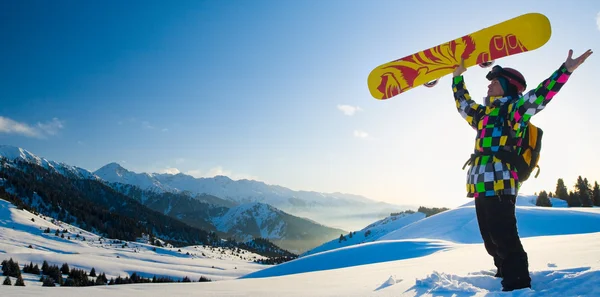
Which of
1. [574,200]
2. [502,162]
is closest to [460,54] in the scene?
[502,162]

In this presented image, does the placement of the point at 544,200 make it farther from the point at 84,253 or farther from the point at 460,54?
the point at 84,253

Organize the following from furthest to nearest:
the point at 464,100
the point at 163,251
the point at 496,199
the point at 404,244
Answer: the point at 163,251 < the point at 404,244 < the point at 464,100 < the point at 496,199

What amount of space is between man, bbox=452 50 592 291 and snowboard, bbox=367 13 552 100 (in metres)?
1.35

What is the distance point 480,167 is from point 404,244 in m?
12.6

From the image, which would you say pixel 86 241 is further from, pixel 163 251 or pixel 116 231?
pixel 116 231

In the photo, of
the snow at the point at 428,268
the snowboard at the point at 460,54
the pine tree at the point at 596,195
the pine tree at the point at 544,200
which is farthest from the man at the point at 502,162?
the pine tree at the point at 596,195

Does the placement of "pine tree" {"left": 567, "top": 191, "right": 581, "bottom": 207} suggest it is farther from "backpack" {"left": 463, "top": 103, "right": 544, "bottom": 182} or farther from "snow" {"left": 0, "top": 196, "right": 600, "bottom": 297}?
"backpack" {"left": 463, "top": 103, "right": 544, "bottom": 182}

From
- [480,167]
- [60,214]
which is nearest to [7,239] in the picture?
[60,214]

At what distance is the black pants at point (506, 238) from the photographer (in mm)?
3600

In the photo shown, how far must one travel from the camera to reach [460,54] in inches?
233

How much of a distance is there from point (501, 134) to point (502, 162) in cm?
38

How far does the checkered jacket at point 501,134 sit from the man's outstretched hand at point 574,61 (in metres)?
0.05

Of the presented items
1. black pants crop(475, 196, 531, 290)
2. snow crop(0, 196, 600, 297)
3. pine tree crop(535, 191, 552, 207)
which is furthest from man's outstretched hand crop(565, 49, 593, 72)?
pine tree crop(535, 191, 552, 207)

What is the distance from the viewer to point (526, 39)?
5496 mm
